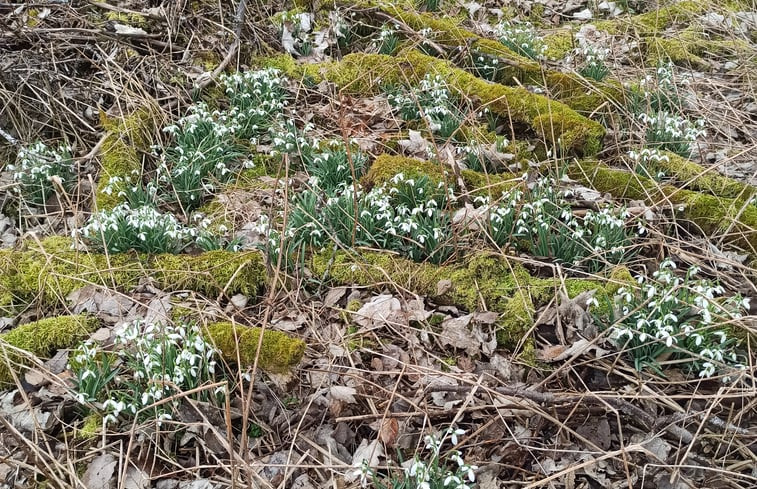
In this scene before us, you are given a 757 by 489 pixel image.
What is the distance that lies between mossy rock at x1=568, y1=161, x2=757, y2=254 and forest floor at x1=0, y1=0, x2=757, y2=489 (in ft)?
0.06

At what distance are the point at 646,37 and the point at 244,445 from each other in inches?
231

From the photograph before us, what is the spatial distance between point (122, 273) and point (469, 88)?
10.1 feet

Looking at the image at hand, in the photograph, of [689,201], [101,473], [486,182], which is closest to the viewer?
[101,473]

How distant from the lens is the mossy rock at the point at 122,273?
3.41 metres

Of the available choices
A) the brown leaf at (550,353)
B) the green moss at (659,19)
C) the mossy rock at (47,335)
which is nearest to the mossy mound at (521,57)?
the green moss at (659,19)

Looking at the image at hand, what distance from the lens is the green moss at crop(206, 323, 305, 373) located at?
285cm

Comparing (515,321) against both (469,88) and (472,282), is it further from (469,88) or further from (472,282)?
(469,88)

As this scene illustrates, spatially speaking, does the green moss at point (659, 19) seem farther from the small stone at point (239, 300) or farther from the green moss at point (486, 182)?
the small stone at point (239, 300)

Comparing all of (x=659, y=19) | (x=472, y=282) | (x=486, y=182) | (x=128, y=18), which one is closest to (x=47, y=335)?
(x=472, y=282)

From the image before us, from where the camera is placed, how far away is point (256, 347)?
9.50 ft

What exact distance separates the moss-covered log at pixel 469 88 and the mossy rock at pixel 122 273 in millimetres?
2158

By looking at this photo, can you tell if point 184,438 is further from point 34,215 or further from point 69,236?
point 34,215

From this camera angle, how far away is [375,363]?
9.90 feet

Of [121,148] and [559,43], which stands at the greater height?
[559,43]
